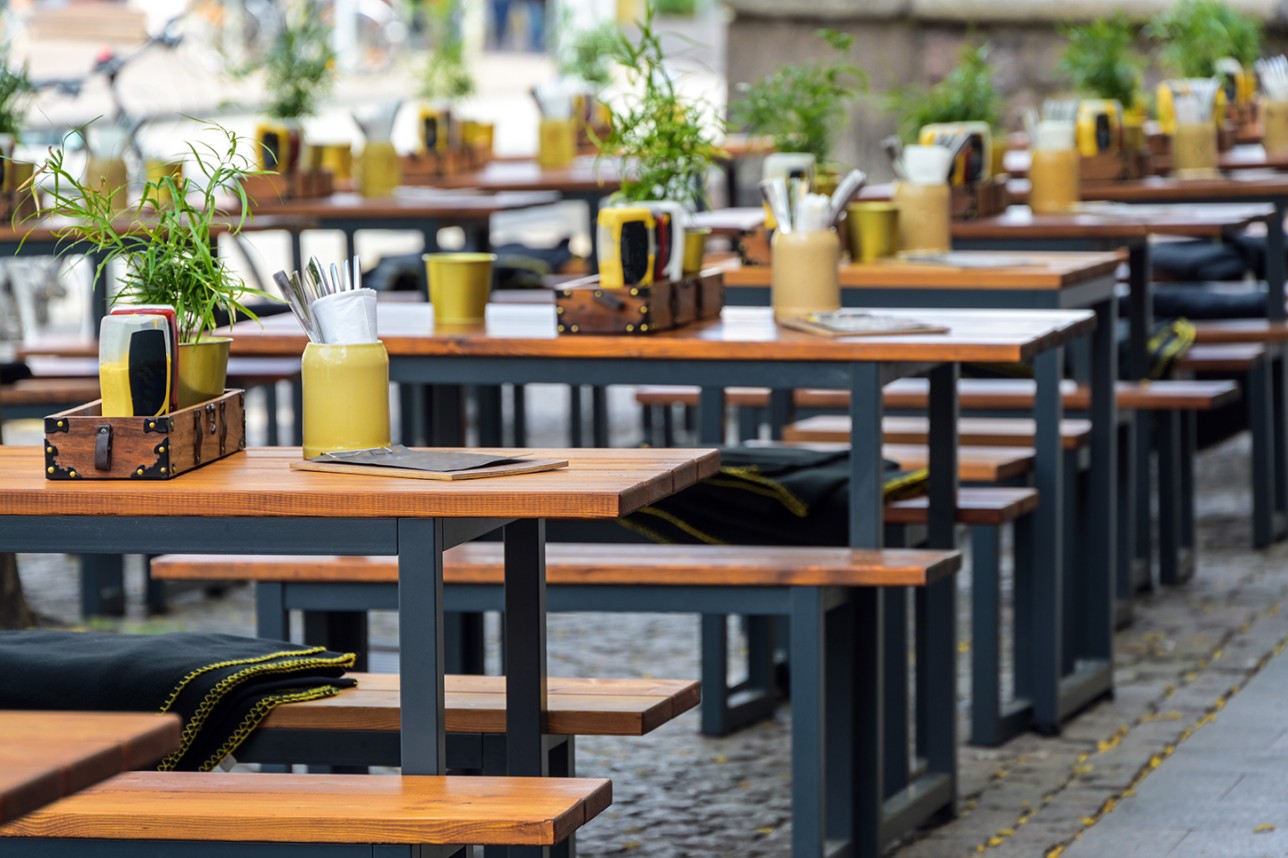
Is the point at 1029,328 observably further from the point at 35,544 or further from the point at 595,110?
the point at 595,110

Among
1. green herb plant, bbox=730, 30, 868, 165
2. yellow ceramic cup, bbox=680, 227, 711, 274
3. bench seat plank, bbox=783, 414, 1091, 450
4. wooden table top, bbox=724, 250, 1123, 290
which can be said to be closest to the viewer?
yellow ceramic cup, bbox=680, 227, 711, 274

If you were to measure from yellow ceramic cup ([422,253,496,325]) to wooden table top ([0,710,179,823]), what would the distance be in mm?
2136

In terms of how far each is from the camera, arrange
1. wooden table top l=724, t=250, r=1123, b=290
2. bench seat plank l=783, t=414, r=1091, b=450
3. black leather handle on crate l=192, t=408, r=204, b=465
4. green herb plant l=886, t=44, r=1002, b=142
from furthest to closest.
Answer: green herb plant l=886, t=44, r=1002, b=142, bench seat plank l=783, t=414, r=1091, b=450, wooden table top l=724, t=250, r=1123, b=290, black leather handle on crate l=192, t=408, r=204, b=465

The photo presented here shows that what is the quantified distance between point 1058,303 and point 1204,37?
14.2 ft

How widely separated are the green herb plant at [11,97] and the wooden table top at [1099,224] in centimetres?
247

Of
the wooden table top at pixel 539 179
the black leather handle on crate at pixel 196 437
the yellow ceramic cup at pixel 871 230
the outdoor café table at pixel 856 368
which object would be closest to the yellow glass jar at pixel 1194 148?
the wooden table top at pixel 539 179

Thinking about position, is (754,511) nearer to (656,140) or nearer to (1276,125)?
(656,140)

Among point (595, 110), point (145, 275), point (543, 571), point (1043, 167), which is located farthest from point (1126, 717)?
point (595, 110)

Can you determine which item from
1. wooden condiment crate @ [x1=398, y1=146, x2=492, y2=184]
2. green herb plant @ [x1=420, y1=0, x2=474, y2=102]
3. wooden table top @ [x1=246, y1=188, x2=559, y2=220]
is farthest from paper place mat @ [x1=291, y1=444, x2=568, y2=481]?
green herb plant @ [x1=420, y1=0, x2=474, y2=102]

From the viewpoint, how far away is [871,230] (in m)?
4.69

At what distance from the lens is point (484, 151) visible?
8.52 metres

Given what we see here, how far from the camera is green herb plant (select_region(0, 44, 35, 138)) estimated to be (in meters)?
6.09

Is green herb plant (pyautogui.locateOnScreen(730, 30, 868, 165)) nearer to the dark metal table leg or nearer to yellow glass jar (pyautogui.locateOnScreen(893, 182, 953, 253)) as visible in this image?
yellow glass jar (pyautogui.locateOnScreen(893, 182, 953, 253))

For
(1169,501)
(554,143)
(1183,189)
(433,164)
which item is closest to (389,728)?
(1169,501)
